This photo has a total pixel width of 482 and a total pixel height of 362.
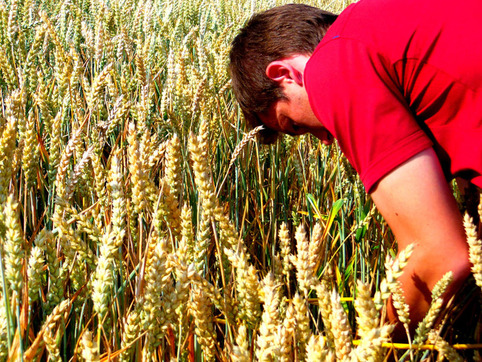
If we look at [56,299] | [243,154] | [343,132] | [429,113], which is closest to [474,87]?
[429,113]

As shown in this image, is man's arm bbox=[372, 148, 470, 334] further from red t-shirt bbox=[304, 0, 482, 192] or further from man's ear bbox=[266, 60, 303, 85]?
man's ear bbox=[266, 60, 303, 85]

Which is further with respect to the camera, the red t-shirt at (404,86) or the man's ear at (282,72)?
the man's ear at (282,72)

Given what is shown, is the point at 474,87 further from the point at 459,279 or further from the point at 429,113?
the point at 459,279

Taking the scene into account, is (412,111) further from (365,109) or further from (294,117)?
(294,117)

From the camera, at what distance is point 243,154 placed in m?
1.58

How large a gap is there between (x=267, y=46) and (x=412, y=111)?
41 centimetres

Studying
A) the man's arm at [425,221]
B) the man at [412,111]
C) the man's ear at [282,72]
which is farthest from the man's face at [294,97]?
the man's arm at [425,221]

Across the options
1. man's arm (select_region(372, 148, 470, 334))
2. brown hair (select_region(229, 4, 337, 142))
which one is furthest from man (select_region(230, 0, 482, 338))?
brown hair (select_region(229, 4, 337, 142))

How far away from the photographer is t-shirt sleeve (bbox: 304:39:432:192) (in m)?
1.00

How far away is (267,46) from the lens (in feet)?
4.42

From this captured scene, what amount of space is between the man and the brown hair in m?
0.12

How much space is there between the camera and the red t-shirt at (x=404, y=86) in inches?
39.7

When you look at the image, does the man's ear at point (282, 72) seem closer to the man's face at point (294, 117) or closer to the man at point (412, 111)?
the man's face at point (294, 117)

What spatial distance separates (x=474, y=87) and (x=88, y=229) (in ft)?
2.54
